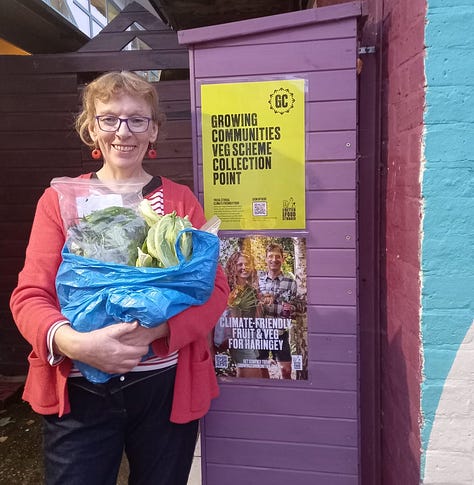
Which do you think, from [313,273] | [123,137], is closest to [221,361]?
[313,273]

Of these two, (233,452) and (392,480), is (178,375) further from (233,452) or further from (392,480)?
(392,480)

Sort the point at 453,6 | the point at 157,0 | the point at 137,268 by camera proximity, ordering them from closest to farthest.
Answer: the point at 137,268, the point at 453,6, the point at 157,0

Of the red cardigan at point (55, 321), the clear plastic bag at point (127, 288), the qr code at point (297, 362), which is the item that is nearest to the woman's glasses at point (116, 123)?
the red cardigan at point (55, 321)

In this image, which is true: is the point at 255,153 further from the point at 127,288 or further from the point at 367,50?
the point at 127,288

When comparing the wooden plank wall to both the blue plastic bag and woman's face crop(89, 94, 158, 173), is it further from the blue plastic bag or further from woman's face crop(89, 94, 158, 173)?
the blue plastic bag

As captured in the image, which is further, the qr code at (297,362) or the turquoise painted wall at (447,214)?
the qr code at (297,362)

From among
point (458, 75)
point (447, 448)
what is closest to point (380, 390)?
point (447, 448)

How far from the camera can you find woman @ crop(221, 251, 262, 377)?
6.69 ft

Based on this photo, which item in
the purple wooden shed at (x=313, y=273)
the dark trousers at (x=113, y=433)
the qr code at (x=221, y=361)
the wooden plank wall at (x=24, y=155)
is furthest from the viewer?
the wooden plank wall at (x=24, y=155)

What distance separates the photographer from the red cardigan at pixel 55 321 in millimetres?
1431

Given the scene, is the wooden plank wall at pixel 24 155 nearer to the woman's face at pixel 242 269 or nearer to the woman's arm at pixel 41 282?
the woman's face at pixel 242 269

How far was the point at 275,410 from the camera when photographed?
2.09 m

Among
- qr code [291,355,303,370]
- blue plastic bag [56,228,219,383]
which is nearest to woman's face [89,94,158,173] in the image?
blue plastic bag [56,228,219,383]

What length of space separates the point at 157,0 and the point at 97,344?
4525 millimetres
